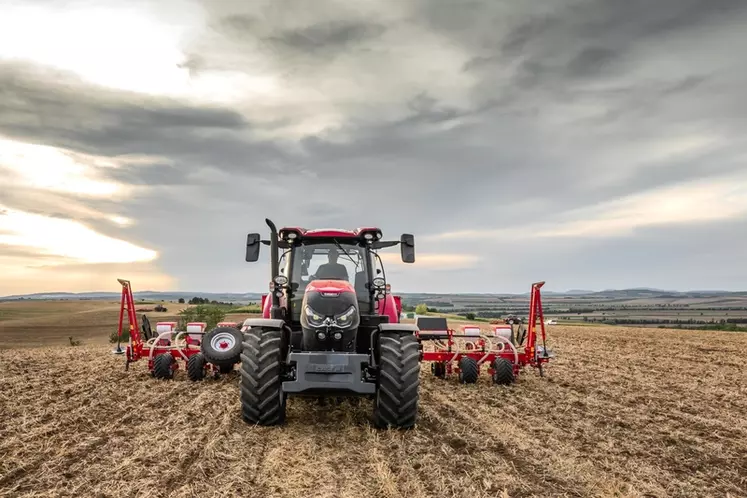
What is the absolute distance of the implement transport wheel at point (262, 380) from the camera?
24.4ft

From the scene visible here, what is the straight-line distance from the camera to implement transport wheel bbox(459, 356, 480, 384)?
39.0ft

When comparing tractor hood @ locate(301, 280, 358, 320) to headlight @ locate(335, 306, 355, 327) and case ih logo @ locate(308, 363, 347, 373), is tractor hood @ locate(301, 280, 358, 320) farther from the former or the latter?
case ih logo @ locate(308, 363, 347, 373)

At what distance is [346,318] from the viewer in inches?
303

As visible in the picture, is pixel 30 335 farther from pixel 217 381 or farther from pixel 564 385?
pixel 564 385

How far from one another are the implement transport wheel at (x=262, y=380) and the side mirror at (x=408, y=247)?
8.28ft

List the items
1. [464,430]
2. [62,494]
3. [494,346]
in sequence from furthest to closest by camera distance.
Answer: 1. [494,346]
2. [464,430]
3. [62,494]

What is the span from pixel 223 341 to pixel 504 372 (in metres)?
5.60

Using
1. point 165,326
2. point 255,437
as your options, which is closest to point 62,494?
point 255,437

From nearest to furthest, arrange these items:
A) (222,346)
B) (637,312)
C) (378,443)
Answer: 1. (378,443)
2. (222,346)
3. (637,312)

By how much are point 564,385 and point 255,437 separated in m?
7.30

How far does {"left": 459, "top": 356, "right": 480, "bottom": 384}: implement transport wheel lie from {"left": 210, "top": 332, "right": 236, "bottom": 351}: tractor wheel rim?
4719mm

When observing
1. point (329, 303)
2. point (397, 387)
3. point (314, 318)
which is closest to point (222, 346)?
point (314, 318)

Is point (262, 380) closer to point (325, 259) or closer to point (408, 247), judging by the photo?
point (325, 259)

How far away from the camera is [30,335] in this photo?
3319cm
